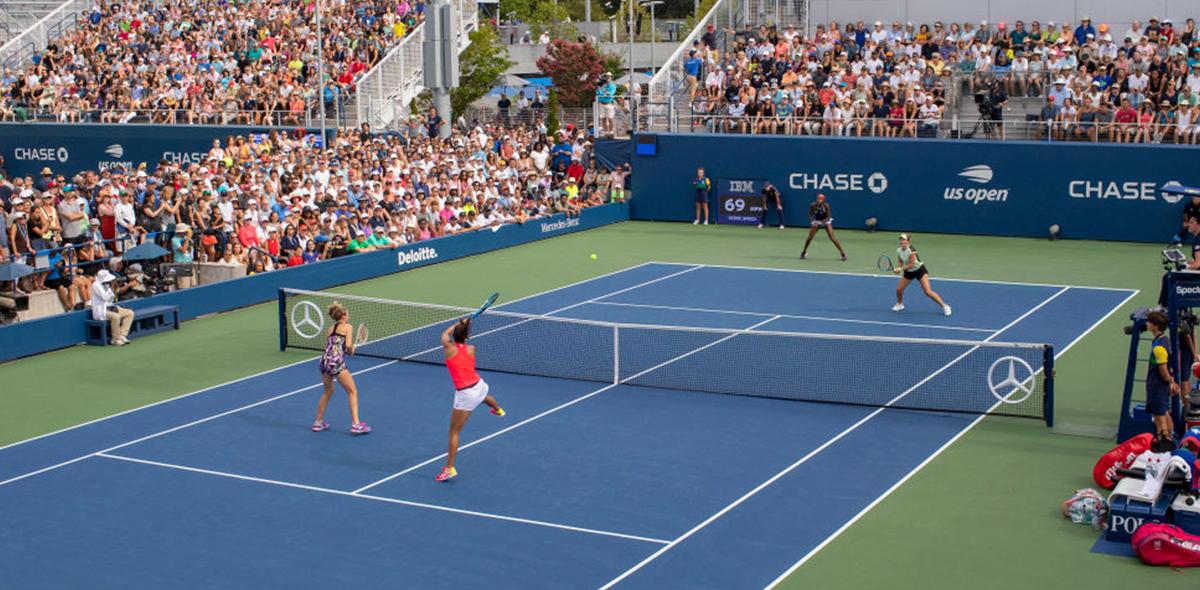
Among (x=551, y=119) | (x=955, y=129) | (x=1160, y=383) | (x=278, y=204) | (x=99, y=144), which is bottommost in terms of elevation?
(x=1160, y=383)

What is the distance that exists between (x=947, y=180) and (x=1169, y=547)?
22.6 meters

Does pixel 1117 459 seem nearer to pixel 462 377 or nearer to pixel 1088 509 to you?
pixel 1088 509

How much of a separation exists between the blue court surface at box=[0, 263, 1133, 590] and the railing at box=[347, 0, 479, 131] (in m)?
21.2

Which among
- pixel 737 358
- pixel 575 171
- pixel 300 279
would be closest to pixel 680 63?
pixel 575 171

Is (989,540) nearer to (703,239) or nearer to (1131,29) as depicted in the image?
(703,239)

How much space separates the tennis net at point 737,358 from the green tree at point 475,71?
37.0 meters

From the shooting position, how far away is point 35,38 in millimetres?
49812

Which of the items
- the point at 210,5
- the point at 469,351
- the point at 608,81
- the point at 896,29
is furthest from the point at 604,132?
the point at 469,351

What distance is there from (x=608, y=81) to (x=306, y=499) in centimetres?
2714

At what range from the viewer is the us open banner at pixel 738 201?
35125 millimetres

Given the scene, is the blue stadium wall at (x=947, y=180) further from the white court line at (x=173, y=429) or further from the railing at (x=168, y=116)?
the white court line at (x=173, y=429)

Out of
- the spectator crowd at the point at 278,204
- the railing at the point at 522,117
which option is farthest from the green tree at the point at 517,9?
the spectator crowd at the point at 278,204

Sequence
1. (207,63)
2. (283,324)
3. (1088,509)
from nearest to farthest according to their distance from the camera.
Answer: (1088,509) → (283,324) → (207,63)

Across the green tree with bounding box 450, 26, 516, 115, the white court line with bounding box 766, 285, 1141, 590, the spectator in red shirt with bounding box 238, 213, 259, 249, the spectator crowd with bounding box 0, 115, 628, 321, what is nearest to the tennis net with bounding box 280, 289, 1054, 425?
the white court line with bounding box 766, 285, 1141, 590
